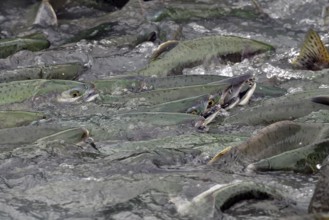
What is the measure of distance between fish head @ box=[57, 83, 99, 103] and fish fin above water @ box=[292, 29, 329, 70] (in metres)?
1.75

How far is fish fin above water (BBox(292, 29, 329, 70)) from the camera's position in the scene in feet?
20.3

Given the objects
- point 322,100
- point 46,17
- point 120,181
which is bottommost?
point 46,17

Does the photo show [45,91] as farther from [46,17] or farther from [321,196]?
[321,196]

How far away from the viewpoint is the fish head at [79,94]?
568 cm

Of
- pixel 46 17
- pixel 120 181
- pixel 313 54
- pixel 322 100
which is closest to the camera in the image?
pixel 120 181

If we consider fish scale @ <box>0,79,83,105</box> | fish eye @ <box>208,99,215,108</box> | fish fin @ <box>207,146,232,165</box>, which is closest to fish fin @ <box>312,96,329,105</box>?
fish eye @ <box>208,99,215,108</box>

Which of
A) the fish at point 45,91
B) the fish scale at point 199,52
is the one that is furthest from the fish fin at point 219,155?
the fish scale at point 199,52

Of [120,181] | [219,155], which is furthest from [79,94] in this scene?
[219,155]

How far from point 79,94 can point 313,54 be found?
1921 millimetres

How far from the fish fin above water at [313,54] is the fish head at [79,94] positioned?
175 centimetres

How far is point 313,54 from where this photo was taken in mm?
6328

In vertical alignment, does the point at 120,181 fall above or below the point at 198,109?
above

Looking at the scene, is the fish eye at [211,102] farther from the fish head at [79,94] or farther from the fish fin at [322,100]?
the fish head at [79,94]

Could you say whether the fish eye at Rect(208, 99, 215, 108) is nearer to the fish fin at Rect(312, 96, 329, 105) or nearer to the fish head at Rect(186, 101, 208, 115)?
the fish head at Rect(186, 101, 208, 115)
